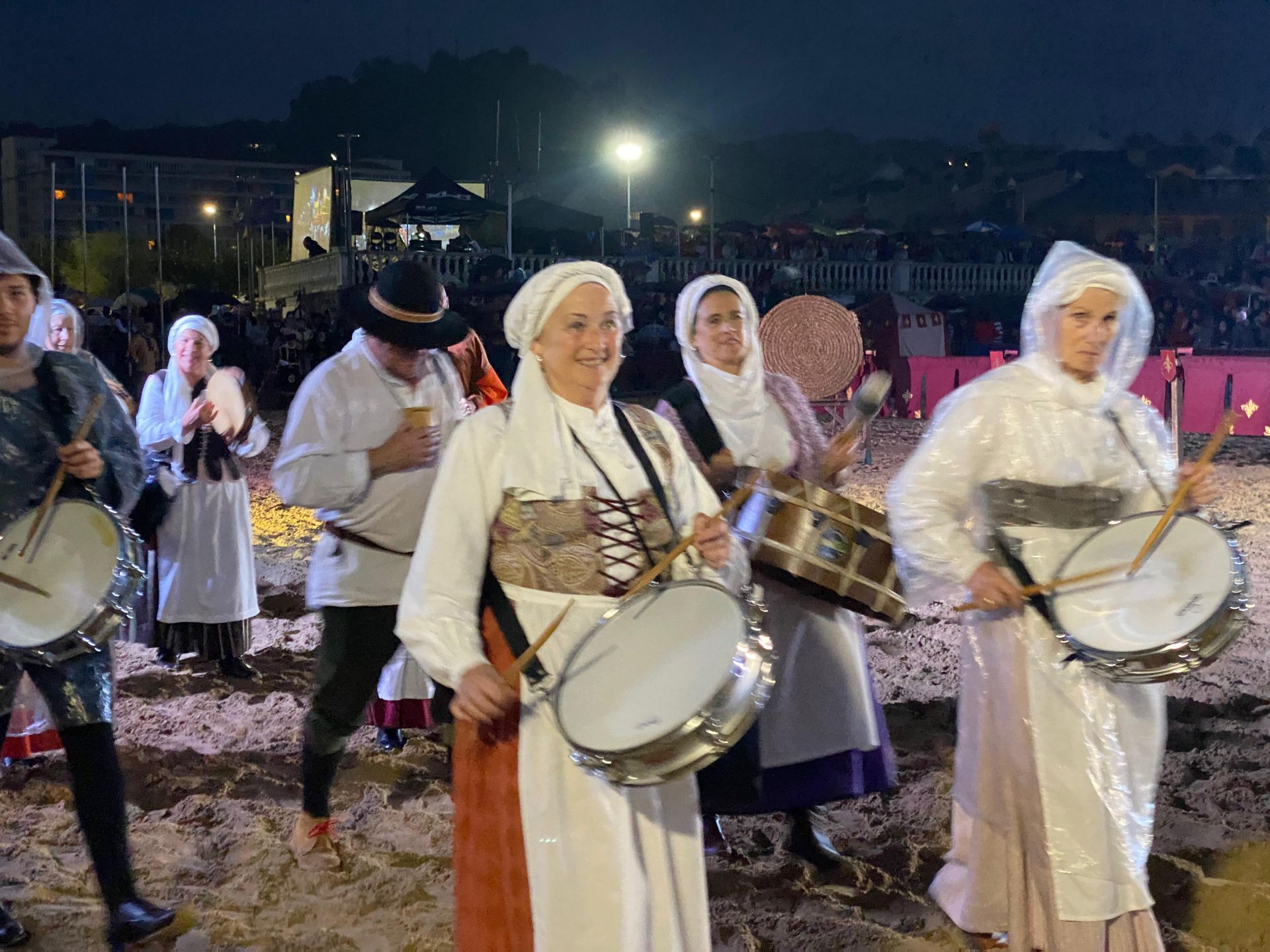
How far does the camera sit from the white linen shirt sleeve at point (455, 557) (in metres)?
2.60

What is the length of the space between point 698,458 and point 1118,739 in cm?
157

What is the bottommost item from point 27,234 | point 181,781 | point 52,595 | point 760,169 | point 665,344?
point 181,781

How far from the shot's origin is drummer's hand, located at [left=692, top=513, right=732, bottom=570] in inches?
107

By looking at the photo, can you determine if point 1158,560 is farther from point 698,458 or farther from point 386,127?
point 386,127

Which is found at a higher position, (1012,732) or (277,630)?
(1012,732)

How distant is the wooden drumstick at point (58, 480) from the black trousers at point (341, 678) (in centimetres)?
100

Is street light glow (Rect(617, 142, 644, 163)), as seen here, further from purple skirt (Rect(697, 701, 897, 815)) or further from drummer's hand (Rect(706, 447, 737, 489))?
purple skirt (Rect(697, 701, 897, 815))

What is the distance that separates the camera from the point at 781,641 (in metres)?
4.05

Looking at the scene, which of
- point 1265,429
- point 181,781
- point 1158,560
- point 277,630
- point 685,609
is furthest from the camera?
point 1265,429

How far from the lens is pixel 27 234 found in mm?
96062

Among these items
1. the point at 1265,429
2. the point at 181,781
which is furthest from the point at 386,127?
the point at 181,781

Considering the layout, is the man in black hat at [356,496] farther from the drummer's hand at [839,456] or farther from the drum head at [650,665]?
the drum head at [650,665]

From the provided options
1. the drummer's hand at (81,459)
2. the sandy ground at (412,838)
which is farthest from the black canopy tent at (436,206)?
the drummer's hand at (81,459)

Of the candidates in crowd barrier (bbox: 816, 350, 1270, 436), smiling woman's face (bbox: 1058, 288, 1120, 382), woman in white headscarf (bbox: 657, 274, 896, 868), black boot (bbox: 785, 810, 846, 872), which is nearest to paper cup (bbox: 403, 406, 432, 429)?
woman in white headscarf (bbox: 657, 274, 896, 868)
